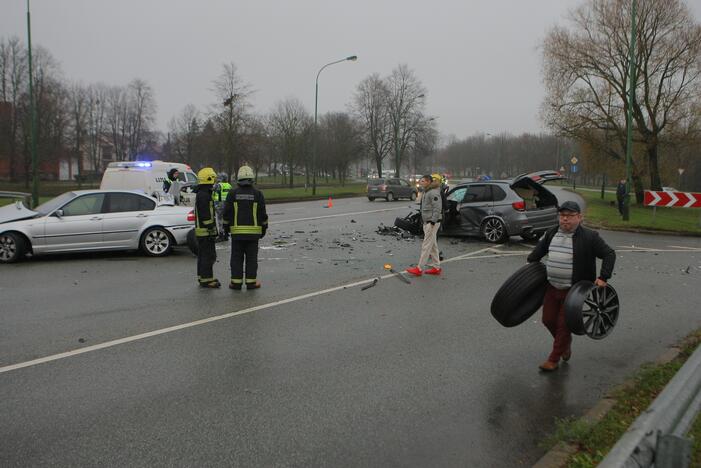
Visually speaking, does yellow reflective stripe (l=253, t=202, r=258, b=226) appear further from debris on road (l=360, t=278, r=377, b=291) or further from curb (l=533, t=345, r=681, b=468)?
curb (l=533, t=345, r=681, b=468)

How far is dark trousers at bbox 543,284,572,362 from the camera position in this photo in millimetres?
4844

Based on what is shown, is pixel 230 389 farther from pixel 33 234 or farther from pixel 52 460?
pixel 33 234

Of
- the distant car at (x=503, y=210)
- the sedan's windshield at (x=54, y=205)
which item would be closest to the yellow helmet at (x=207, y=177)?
the sedan's windshield at (x=54, y=205)

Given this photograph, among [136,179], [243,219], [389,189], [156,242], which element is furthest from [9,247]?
[389,189]

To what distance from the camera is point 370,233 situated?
15766mm

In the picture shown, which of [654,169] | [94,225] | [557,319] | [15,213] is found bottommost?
[557,319]

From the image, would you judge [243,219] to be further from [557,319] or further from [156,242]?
[557,319]

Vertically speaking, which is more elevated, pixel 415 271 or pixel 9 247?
pixel 9 247

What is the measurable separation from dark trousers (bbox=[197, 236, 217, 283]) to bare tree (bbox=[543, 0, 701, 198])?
27925 millimetres

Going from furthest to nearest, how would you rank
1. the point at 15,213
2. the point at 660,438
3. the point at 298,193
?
1. the point at 298,193
2. the point at 15,213
3. the point at 660,438

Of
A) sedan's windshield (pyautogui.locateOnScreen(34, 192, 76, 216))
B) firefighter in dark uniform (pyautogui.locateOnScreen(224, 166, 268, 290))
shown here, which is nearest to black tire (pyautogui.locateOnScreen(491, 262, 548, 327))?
firefighter in dark uniform (pyautogui.locateOnScreen(224, 166, 268, 290))

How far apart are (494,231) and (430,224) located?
4798mm

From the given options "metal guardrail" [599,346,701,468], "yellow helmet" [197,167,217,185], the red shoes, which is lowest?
the red shoes

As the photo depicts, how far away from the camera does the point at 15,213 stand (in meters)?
10.8
